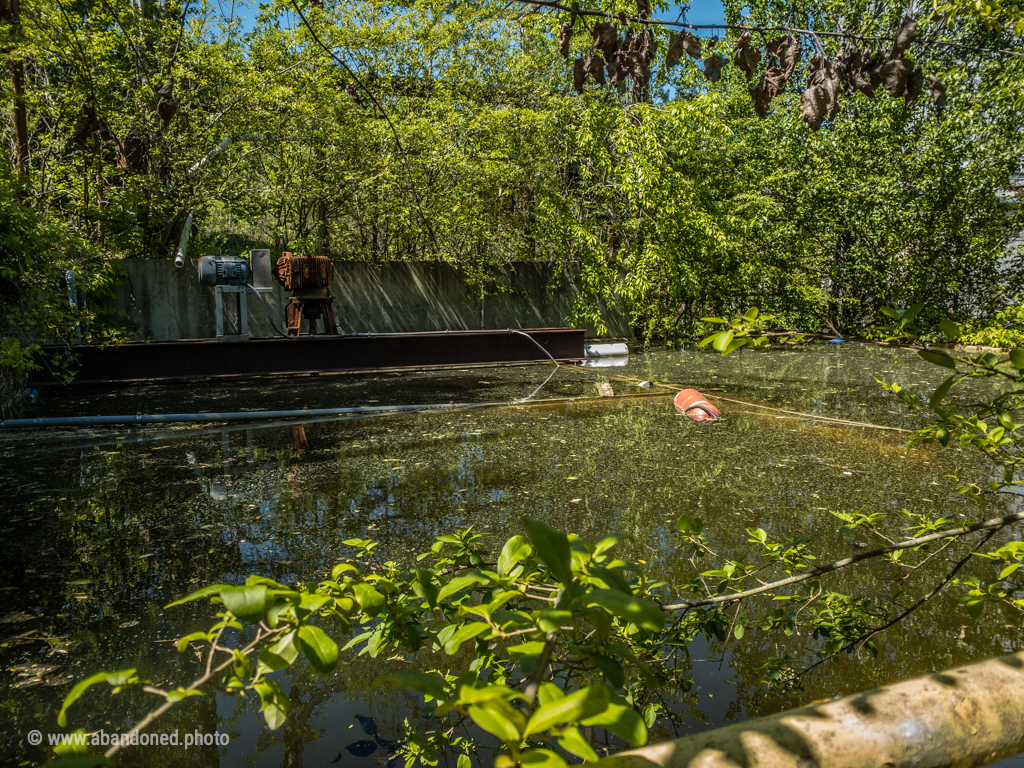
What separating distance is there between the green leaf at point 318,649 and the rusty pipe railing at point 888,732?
0.42m

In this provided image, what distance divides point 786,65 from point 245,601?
2.14m

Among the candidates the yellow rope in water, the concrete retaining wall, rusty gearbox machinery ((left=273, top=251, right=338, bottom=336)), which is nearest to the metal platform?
rusty gearbox machinery ((left=273, top=251, right=338, bottom=336))

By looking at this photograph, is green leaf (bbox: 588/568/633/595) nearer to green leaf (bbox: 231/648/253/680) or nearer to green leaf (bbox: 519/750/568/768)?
green leaf (bbox: 519/750/568/768)

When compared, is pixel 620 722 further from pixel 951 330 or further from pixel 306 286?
pixel 306 286

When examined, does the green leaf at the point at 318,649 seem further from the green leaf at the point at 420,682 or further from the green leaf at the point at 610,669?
the green leaf at the point at 610,669

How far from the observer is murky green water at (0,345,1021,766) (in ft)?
6.83

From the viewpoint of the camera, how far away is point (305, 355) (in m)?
9.06

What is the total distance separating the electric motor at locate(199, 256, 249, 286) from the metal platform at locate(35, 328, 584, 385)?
103 cm

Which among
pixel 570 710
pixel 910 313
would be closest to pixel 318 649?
pixel 570 710

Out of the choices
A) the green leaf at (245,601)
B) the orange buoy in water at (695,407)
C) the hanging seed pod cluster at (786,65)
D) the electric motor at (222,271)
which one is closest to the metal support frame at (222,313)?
the electric motor at (222,271)

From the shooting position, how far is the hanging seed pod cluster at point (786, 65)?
203cm

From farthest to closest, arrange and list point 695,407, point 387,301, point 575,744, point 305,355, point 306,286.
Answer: point 387,301, point 306,286, point 305,355, point 695,407, point 575,744

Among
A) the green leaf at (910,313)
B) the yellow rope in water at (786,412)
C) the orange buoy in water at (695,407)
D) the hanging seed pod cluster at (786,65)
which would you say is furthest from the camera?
the orange buoy in water at (695,407)

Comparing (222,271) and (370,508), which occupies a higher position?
(222,271)
